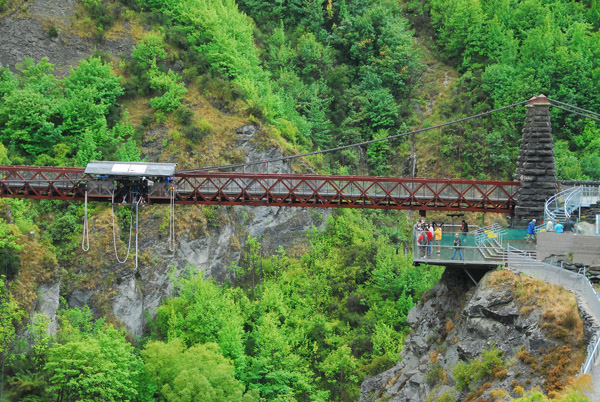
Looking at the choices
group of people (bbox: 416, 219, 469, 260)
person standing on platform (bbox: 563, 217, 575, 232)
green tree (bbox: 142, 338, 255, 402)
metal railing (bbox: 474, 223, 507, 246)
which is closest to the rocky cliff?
green tree (bbox: 142, 338, 255, 402)

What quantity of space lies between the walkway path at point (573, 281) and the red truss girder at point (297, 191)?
7683mm

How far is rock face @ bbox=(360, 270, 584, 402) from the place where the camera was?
34031 millimetres

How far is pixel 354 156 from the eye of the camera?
72.3 meters

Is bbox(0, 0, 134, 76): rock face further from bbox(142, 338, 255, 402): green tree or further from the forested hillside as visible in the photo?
bbox(142, 338, 255, 402): green tree

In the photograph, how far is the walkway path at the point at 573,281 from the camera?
28775 millimetres

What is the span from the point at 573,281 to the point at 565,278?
455 mm

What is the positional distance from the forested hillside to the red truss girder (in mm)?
5114

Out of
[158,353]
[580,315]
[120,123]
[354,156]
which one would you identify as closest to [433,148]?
[354,156]

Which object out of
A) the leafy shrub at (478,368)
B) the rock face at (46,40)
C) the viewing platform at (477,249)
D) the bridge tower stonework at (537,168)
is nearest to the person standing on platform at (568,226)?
the viewing platform at (477,249)

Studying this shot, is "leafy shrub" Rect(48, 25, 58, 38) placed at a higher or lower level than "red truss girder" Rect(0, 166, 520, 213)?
higher

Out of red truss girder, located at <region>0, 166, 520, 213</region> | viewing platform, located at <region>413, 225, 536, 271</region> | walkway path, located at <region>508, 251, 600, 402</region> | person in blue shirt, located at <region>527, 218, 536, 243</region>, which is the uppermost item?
red truss girder, located at <region>0, 166, 520, 213</region>

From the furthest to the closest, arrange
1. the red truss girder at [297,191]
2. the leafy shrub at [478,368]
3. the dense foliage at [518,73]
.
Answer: the dense foliage at [518,73]
the red truss girder at [297,191]
the leafy shrub at [478,368]

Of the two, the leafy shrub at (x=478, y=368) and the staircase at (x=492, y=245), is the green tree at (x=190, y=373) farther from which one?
the leafy shrub at (x=478, y=368)

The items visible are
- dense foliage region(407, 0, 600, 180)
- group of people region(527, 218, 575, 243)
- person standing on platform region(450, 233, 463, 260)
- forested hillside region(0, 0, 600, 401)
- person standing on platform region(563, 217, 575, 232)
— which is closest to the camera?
group of people region(527, 218, 575, 243)
